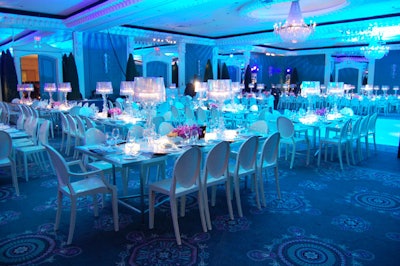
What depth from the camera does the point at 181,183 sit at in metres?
3.33

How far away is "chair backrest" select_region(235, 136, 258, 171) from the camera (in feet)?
12.8

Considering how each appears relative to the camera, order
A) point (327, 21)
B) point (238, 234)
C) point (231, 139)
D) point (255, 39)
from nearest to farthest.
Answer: point (238, 234)
point (231, 139)
point (327, 21)
point (255, 39)

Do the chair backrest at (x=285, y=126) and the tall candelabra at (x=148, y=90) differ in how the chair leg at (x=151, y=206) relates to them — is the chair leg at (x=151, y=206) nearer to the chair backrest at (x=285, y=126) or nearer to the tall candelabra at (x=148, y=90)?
the tall candelabra at (x=148, y=90)

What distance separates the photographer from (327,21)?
12000 millimetres

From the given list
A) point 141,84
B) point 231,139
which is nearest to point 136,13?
point 141,84

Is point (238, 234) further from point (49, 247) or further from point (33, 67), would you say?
point (33, 67)

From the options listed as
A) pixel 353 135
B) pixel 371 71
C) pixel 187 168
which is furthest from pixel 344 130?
pixel 371 71

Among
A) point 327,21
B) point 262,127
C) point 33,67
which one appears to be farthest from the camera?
point 33,67

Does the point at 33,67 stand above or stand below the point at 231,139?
above

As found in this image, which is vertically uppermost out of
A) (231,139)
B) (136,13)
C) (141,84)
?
(136,13)

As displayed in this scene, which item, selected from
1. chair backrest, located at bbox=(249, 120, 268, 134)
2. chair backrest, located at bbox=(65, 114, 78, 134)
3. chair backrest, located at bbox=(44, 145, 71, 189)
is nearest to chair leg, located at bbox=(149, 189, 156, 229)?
chair backrest, located at bbox=(44, 145, 71, 189)

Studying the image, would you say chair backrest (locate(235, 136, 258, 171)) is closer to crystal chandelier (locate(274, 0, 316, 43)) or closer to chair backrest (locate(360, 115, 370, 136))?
chair backrest (locate(360, 115, 370, 136))

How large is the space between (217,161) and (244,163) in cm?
53

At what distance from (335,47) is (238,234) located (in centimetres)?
1925
